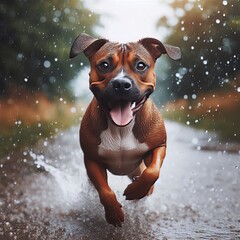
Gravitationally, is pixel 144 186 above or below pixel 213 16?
below

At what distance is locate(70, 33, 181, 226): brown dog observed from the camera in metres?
1.42

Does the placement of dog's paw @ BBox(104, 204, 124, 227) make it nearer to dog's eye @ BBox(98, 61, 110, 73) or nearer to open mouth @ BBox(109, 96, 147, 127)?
open mouth @ BBox(109, 96, 147, 127)

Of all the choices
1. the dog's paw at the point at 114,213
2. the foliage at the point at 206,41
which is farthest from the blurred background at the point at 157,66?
the dog's paw at the point at 114,213

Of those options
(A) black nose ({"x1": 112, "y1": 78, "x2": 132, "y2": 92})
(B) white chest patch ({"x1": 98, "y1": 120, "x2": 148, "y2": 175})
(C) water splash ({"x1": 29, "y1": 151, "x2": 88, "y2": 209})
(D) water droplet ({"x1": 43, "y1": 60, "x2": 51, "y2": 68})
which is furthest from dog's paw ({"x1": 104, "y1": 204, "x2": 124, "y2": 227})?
(D) water droplet ({"x1": 43, "y1": 60, "x2": 51, "y2": 68})

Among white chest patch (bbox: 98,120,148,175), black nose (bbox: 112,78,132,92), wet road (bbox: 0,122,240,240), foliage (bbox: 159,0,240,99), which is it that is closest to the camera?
black nose (bbox: 112,78,132,92)

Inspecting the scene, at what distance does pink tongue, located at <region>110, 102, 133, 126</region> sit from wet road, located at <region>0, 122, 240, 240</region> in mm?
422

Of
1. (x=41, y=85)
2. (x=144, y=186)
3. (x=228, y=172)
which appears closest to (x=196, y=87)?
(x=228, y=172)

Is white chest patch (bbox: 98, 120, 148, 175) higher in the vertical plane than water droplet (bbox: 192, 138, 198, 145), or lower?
lower

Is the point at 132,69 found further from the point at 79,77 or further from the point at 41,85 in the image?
the point at 41,85

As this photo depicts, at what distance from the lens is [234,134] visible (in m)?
2.02

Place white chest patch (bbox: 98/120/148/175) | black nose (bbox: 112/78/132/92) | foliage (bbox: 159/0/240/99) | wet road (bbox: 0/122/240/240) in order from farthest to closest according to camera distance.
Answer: foliage (bbox: 159/0/240/99) < wet road (bbox: 0/122/240/240) < white chest patch (bbox: 98/120/148/175) < black nose (bbox: 112/78/132/92)

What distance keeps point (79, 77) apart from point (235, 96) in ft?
1.61

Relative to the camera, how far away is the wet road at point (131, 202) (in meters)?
1.85

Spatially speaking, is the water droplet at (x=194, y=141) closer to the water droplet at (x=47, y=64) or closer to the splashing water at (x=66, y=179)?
the splashing water at (x=66, y=179)
